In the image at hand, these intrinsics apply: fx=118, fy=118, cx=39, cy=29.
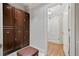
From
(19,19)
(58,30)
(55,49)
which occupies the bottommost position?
(55,49)

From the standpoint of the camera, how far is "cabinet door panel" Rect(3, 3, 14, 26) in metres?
1.33

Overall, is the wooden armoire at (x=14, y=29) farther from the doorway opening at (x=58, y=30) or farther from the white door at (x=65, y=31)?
the white door at (x=65, y=31)

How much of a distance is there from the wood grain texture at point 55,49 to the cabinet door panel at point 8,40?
45cm

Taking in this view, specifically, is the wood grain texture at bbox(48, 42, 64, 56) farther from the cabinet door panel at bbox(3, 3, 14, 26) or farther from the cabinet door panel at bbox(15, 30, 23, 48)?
the cabinet door panel at bbox(3, 3, 14, 26)

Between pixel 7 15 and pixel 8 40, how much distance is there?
0.29m

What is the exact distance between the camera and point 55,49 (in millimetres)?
1405

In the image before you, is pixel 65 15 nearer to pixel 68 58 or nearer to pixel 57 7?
pixel 57 7

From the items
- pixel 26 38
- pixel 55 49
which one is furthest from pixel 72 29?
pixel 26 38

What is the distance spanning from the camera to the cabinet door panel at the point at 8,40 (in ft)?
4.41

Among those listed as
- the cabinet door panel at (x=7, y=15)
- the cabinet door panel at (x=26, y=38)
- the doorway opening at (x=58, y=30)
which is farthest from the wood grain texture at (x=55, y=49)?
the cabinet door panel at (x=7, y=15)

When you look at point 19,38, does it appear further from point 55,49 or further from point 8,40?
point 55,49

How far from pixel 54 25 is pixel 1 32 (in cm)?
63

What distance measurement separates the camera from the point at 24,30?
1.42 meters

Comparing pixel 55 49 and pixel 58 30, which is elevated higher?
pixel 58 30
